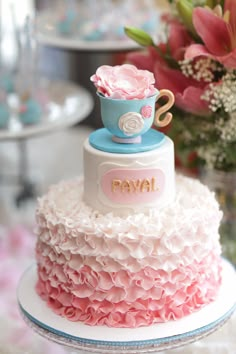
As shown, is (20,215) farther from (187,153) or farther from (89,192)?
(89,192)

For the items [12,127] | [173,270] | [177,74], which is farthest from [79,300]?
[12,127]

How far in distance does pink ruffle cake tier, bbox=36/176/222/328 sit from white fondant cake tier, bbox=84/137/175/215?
0.06ft

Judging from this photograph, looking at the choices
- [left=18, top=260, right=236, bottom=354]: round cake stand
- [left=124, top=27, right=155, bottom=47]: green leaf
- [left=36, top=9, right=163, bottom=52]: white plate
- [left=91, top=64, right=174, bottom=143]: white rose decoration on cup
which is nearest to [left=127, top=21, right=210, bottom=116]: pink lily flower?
[left=124, top=27, right=155, bottom=47]: green leaf

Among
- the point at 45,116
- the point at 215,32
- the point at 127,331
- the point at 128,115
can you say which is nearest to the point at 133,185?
the point at 128,115

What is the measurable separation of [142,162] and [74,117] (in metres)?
0.74

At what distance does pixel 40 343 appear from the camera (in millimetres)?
1312

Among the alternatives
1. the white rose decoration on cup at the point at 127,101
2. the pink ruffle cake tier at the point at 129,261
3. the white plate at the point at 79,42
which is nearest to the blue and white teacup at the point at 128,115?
the white rose decoration on cup at the point at 127,101

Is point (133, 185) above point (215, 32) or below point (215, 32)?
below

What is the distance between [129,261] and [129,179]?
13cm

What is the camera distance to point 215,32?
1302 millimetres

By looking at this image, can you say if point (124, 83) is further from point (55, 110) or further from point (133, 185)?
point (55, 110)

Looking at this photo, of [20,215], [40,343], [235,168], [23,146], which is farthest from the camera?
[23,146]

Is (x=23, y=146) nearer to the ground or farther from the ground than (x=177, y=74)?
nearer to the ground

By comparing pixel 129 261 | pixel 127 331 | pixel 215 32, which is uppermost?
pixel 215 32
